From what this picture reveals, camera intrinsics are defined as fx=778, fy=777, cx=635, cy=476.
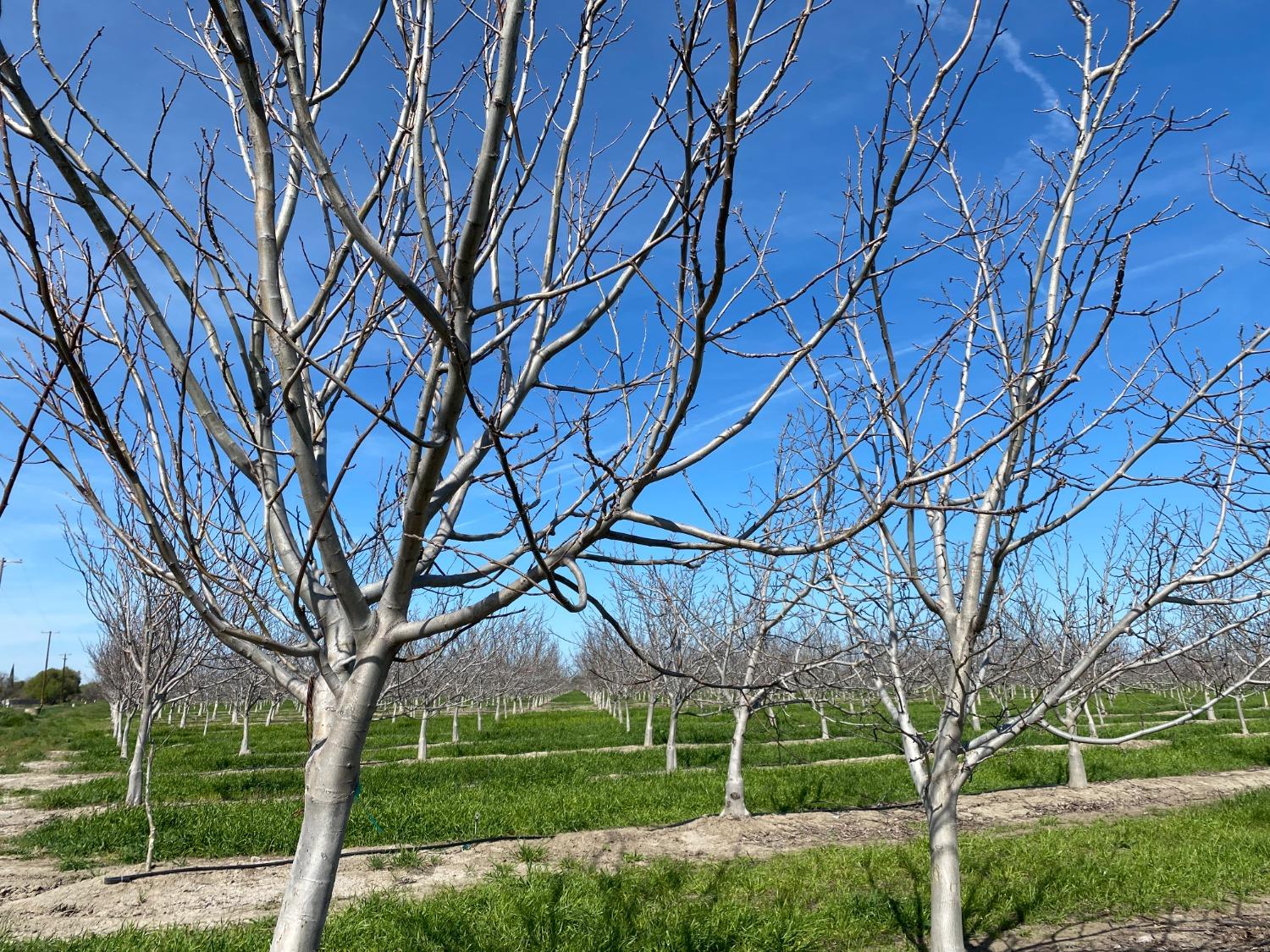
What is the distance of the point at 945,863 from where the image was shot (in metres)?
3.44

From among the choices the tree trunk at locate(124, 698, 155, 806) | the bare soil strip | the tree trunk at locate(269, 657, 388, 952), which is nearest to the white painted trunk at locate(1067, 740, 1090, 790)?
the bare soil strip

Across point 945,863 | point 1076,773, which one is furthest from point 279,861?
point 1076,773

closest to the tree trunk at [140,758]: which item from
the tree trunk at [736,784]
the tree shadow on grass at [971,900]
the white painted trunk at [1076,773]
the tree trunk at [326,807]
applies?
the tree trunk at [736,784]

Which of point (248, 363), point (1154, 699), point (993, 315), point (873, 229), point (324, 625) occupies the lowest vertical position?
point (1154, 699)

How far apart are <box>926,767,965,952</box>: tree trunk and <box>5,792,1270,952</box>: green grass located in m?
2.06

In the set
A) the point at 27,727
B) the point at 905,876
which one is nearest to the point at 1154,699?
the point at 905,876

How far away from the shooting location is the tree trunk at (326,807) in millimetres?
1622

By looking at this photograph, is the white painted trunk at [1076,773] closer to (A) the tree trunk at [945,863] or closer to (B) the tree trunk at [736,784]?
(B) the tree trunk at [736,784]

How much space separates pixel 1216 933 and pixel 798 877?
300 cm

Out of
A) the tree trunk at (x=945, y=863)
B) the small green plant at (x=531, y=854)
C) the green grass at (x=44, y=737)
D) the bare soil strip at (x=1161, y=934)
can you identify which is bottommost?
the bare soil strip at (x=1161, y=934)

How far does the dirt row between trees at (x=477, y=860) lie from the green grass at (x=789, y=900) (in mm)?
659

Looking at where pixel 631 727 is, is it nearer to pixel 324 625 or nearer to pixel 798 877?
pixel 798 877

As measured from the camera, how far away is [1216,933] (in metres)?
5.50

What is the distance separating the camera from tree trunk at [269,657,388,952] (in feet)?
5.32
